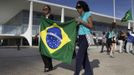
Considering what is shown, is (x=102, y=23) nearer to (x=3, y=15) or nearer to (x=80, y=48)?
(x=3, y=15)

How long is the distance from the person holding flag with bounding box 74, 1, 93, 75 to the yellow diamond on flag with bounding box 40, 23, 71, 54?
0.97 metres

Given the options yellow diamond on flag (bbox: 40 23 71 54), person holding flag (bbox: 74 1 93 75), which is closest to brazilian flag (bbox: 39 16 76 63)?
yellow diamond on flag (bbox: 40 23 71 54)

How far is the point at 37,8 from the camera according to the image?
44188 millimetres

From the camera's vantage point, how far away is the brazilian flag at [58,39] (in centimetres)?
796

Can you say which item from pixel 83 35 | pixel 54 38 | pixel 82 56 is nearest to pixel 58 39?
pixel 54 38

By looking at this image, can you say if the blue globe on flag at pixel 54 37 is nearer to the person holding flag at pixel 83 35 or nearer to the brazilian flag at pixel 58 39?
the brazilian flag at pixel 58 39

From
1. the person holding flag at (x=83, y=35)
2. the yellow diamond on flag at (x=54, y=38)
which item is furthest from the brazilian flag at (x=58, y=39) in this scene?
the person holding flag at (x=83, y=35)

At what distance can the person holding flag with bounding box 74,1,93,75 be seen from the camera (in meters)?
6.96

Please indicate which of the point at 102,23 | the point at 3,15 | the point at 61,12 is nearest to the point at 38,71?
the point at 3,15

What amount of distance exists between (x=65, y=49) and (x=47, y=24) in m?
1.16

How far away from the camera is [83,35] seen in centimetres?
710

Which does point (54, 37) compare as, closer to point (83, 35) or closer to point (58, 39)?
point (58, 39)

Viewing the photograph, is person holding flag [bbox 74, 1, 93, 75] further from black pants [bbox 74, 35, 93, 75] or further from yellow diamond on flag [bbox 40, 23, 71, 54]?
yellow diamond on flag [bbox 40, 23, 71, 54]

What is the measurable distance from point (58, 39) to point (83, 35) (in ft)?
4.88
